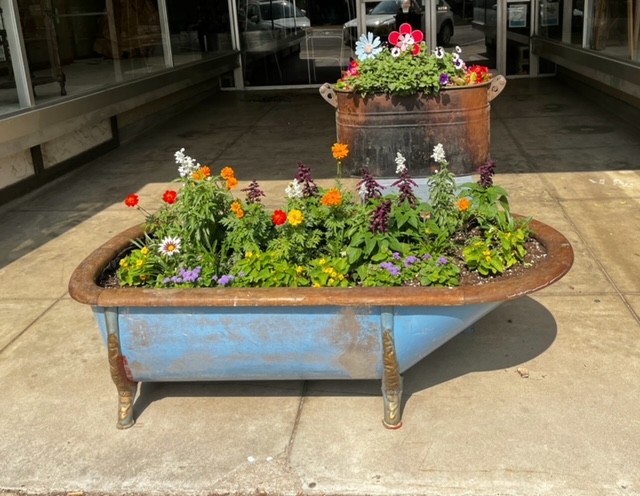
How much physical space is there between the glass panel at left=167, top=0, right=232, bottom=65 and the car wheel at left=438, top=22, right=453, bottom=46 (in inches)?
153

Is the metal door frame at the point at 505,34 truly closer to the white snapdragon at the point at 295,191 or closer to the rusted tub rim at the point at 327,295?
the white snapdragon at the point at 295,191

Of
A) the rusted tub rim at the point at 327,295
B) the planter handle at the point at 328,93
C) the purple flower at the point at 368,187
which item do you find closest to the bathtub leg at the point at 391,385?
the rusted tub rim at the point at 327,295

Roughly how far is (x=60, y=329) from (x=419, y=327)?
7.39ft

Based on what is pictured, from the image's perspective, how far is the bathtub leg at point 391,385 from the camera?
2748 millimetres

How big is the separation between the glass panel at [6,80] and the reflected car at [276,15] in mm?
7604

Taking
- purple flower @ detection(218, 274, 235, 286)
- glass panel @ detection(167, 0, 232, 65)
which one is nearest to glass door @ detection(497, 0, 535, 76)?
glass panel @ detection(167, 0, 232, 65)

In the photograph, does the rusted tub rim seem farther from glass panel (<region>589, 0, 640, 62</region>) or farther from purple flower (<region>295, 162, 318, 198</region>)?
glass panel (<region>589, 0, 640, 62</region>)

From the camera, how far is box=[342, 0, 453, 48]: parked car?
1238 cm

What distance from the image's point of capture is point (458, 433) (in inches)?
113

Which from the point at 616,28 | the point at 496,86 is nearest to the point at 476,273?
the point at 496,86

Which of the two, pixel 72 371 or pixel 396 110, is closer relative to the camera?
pixel 72 371

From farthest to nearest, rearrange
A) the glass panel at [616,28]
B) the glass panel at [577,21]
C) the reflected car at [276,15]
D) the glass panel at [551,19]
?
the reflected car at [276,15], the glass panel at [551,19], the glass panel at [577,21], the glass panel at [616,28]

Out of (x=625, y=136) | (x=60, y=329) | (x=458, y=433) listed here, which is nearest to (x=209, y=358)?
(x=458, y=433)

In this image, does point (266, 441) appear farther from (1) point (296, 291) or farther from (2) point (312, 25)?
(2) point (312, 25)
